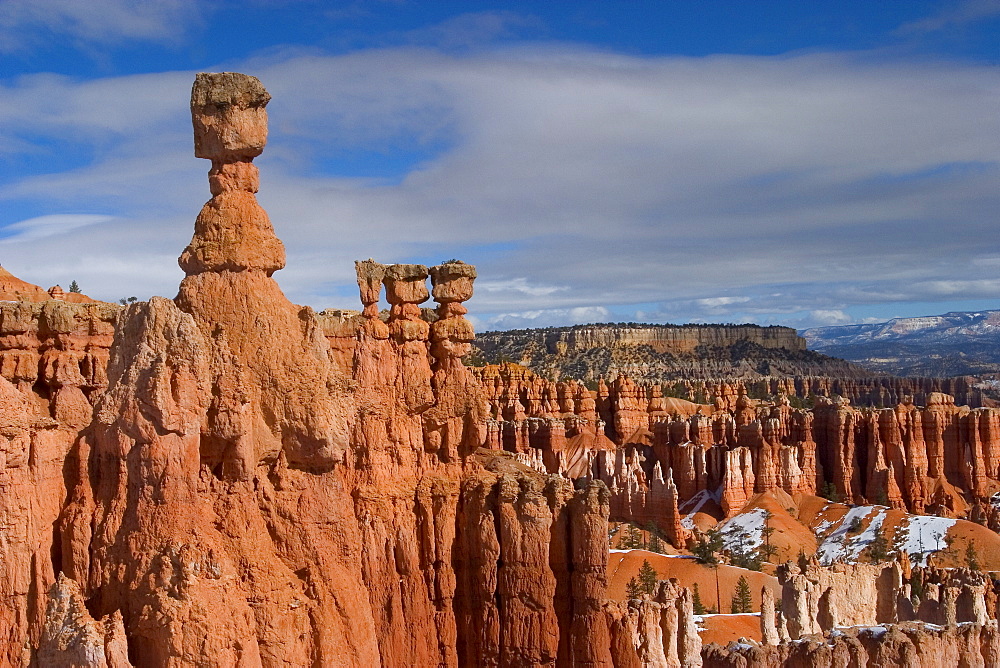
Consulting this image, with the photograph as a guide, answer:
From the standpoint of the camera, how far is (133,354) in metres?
11.3

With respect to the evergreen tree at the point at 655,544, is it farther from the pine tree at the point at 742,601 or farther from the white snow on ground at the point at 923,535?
the white snow on ground at the point at 923,535

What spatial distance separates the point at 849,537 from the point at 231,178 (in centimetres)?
5594

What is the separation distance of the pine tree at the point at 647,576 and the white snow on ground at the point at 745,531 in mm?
14268

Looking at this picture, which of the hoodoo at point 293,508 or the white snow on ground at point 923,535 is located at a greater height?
the hoodoo at point 293,508

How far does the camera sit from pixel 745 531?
6391 centimetres

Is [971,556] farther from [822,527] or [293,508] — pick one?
[293,508]

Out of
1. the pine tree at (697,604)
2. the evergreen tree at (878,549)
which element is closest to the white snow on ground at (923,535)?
the evergreen tree at (878,549)

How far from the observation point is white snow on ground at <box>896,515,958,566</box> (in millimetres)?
57922

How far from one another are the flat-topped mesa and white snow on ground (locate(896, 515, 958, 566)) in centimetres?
5070

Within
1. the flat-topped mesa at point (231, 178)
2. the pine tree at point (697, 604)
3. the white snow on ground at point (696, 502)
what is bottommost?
the pine tree at point (697, 604)

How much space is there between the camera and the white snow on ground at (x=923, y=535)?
5792 centimetres

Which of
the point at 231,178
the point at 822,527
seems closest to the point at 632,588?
the point at 822,527

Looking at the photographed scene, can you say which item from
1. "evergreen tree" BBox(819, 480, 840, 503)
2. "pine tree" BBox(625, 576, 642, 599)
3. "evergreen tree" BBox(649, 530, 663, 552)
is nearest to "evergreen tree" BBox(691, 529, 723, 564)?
"evergreen tree" BBox(649, 530, 663, 552)

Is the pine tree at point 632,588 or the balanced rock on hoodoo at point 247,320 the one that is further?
the pine tree at point 632,588
